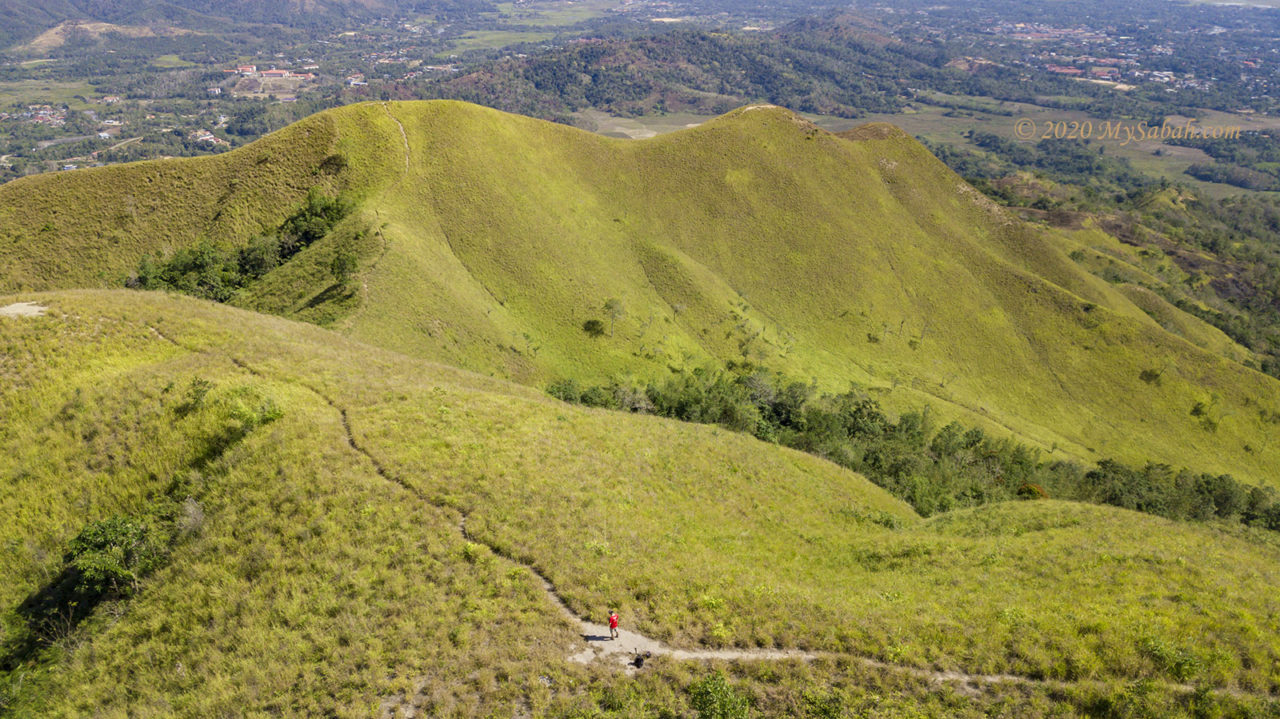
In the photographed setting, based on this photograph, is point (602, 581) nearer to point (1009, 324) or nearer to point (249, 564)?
point (249, 564)

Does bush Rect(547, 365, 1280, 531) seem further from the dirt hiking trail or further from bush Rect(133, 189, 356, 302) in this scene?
bush Rect(133, 189, 356, 302)

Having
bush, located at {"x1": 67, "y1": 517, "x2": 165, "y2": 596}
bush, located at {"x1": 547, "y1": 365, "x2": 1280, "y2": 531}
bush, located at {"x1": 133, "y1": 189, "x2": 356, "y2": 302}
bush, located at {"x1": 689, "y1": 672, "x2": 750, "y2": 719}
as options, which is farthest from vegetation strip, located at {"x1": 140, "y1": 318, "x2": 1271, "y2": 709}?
bush, located at {"x1": 133, "y1": 189, "x2": 356, "y2": 302}

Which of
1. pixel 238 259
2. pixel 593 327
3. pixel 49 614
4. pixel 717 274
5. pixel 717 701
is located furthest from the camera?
pixel 717 274

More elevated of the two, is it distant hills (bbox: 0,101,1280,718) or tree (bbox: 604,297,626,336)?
distant hills (bbox: 0,101,1280,718)

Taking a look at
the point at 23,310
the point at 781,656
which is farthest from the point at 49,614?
the point at 781,656

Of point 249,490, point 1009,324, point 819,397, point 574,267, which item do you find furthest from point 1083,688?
point 1009,324

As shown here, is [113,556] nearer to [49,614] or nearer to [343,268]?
[49,614]
